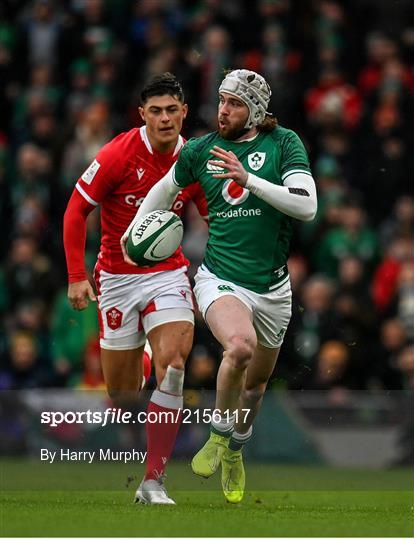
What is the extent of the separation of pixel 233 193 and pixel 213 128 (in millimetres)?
6322

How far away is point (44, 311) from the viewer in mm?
15836

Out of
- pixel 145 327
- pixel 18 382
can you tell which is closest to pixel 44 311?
pixel 18 382

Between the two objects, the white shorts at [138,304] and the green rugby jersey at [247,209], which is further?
the white shorts at [138,304]

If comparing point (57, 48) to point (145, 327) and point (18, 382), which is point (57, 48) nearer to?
point (18, 382)

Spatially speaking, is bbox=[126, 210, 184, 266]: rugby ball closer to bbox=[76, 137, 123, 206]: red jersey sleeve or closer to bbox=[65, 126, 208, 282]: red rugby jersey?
bbox=[65, 126, 208, 282]: red rugby jersey

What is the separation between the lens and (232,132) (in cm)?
972

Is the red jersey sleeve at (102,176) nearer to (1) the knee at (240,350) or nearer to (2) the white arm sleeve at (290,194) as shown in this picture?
(2) the white arm sleeve at (290,194)

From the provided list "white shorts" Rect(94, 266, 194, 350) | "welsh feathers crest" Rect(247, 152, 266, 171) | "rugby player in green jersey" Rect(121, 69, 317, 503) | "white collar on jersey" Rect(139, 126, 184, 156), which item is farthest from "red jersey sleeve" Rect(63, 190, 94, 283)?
"welsh feathers crest" Rect(247, 152, 266, 171)

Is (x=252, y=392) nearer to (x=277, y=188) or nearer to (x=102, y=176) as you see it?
(x=277, y=188)

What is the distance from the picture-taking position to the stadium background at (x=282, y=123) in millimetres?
14328

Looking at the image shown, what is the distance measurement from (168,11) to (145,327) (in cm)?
899

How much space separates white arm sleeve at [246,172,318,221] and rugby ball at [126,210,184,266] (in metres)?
0.78

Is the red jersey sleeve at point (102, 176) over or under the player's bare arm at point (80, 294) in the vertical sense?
over

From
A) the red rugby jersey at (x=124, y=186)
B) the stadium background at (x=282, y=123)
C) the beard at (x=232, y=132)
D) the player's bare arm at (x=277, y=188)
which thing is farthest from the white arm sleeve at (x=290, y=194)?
the stadium background at (x=282, y=123)
